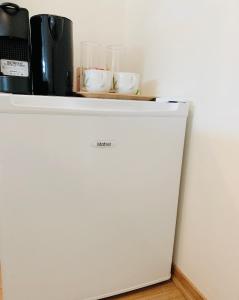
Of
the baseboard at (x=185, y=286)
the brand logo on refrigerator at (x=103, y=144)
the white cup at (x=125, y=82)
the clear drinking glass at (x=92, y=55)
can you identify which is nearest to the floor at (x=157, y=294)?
the baseboard at (x=185, y=286)

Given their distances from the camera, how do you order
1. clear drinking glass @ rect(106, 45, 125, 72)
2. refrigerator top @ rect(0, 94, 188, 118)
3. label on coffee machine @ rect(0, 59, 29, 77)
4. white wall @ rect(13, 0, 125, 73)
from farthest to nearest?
clear drinking glass @ rect(106, 45, 125, 72), white wall @ rect(13, 0, 125, 73), label on coffee machine @ rect(0, 59, 29, 77), refrigerator top @ rect(0, 94, 188, 118)

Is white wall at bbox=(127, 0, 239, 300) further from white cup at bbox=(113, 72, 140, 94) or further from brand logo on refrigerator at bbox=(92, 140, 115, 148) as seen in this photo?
brand logo on refrigerator at bbox=(92, 140, 115, 148)

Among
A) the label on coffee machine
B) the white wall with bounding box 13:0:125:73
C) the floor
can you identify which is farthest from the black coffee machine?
the floor

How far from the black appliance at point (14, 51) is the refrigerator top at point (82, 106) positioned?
5.3 inches

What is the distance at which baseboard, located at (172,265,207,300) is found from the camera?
98cm

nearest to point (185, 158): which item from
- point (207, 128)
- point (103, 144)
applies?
point (207, 128)

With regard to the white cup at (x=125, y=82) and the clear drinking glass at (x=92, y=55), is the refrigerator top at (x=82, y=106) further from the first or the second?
the clear drinking glass at (x=92, y=55)

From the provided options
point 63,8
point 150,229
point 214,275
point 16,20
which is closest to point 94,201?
point 150,229

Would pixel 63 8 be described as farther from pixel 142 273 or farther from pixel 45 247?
pixel 142 273

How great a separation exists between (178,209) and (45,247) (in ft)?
1.87

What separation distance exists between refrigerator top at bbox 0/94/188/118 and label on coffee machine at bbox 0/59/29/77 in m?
0.16

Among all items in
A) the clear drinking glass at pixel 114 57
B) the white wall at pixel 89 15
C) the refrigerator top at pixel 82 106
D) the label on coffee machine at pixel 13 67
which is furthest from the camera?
the clear drinking glass at pixel 114 57

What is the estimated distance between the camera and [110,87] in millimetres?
1037

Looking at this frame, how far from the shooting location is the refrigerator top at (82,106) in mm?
698
